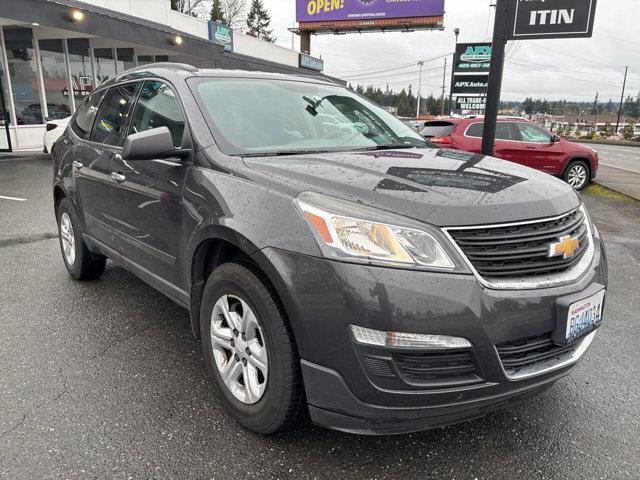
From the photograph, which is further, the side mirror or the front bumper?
the side mirror

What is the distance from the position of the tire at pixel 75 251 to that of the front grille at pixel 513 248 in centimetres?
335

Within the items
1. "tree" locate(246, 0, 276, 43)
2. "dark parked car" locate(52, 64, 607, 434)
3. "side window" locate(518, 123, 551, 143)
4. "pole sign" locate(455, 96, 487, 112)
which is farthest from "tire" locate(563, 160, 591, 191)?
"tree" locate(246, 0, 276, 43)

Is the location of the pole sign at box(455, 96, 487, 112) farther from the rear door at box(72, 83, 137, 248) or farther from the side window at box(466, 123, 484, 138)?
the rear door at box(72, 83, 137, 248)

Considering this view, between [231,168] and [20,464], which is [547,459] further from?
[20,464]

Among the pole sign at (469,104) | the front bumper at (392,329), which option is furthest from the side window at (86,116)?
the pole sign at (469,104)

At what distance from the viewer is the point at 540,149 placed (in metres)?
11.4

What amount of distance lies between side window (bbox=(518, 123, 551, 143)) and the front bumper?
10448 millimetres

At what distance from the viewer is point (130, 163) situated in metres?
3.23

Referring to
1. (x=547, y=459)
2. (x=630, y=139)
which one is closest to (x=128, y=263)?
(x=547, y=459)

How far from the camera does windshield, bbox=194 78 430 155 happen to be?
282 centimetres

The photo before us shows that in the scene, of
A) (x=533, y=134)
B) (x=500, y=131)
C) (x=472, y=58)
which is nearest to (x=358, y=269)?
(x=500, y=131)

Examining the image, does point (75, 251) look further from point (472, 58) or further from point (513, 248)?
point (472, 58)

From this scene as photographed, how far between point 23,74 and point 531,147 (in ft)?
47.5

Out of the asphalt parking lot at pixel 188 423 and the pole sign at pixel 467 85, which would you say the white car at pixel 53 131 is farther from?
the pole sign at pixel 467 85
